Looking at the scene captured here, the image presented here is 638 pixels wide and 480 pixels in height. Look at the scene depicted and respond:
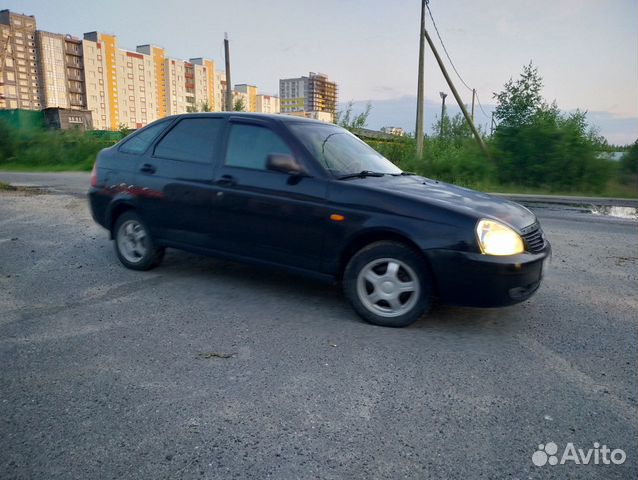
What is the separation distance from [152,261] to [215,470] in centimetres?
351

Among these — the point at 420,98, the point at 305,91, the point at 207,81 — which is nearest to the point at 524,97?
the point at 420,98

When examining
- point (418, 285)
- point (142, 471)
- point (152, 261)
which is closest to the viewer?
point (142, 471)

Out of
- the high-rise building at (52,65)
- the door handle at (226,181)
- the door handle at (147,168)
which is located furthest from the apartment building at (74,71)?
the door handle at (226,181)

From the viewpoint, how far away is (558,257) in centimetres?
652

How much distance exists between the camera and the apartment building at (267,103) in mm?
128000

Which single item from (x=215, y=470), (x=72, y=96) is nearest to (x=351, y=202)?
(x=215, y=470)

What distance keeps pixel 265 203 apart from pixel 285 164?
0.39 metres

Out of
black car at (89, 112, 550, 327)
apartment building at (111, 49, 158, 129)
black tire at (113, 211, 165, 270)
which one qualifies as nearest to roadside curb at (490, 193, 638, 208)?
black car at (89, 112, 550, 327)

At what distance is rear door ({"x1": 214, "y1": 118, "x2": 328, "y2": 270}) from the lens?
418 cm

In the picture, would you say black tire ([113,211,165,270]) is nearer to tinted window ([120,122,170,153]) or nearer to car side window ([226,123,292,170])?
tinted window ([120,122,170,153])

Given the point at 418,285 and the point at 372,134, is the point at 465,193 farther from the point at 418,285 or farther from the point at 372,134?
the point at 372,134

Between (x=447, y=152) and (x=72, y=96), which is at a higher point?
(x=72, y=96)

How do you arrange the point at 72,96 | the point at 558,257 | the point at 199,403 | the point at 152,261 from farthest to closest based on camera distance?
the point at 72,96, the point at 558,257, the point at 152,261, the point at 199,403

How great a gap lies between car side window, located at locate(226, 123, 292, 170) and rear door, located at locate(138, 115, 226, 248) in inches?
6.8
